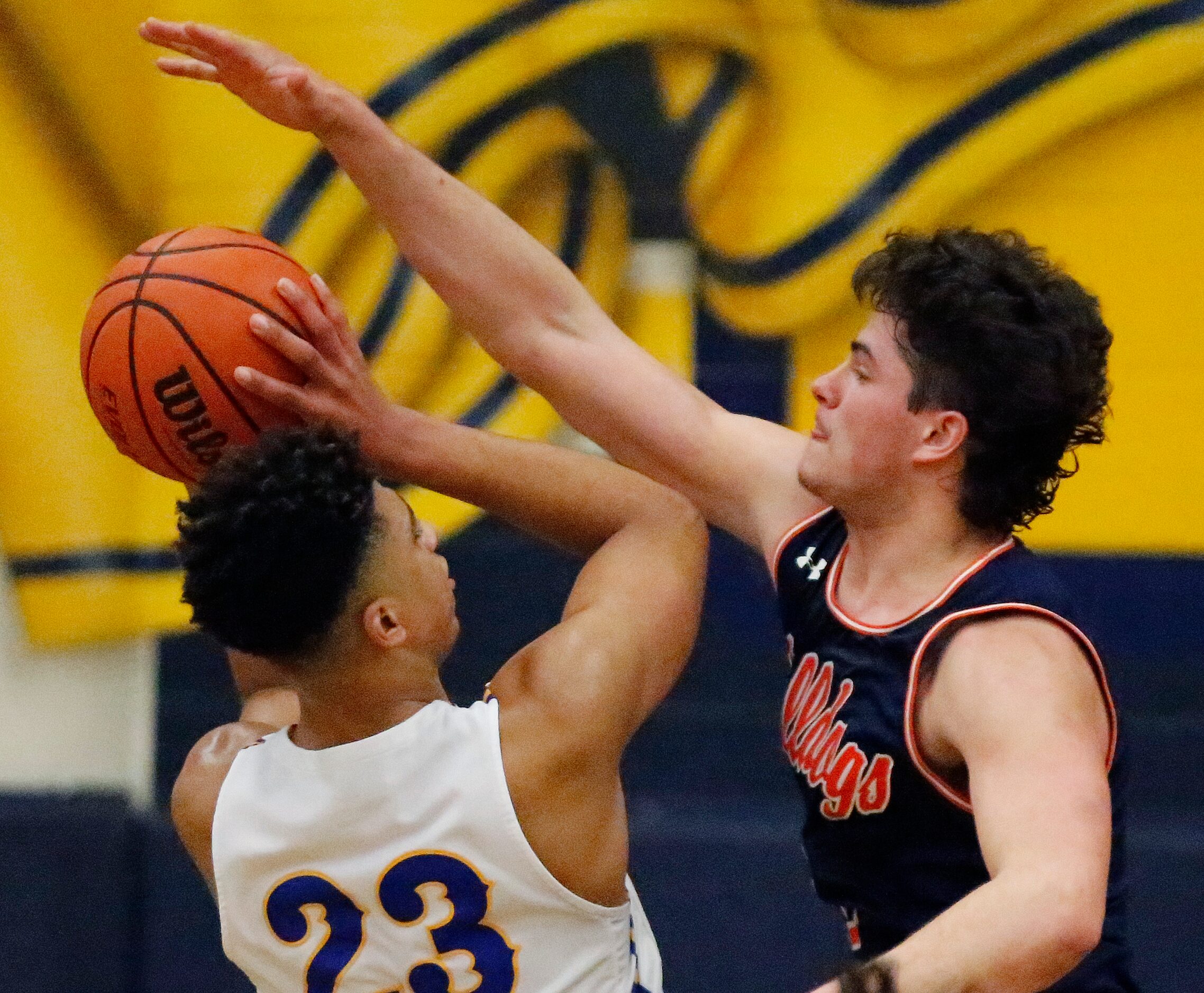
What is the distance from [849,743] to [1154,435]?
6.82 ft

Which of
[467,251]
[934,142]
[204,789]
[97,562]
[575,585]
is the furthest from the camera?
[97,562]

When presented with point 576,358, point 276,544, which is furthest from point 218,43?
point 276,544

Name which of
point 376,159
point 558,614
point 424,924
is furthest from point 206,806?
point 558,614

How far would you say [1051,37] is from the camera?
380 cm

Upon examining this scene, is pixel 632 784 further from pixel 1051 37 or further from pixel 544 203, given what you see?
pixel 1051 37

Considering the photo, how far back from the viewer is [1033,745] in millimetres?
1794

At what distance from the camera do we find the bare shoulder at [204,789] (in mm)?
2002

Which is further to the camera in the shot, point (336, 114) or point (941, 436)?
point (336, 114)

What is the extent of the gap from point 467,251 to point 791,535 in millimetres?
695

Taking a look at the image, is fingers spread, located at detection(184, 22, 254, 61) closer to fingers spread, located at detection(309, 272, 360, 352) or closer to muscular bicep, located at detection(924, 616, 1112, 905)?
fingers spread, located at detection(309, 272, 360, 352)

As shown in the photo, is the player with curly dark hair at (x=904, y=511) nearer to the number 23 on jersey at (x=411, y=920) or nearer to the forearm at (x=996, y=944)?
the forearm at (x=996, y=944)

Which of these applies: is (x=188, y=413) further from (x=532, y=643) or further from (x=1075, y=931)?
(x=1075, y=931)

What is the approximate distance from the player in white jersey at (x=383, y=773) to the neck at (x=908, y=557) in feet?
1.25

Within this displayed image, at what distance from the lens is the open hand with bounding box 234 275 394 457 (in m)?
2.21
